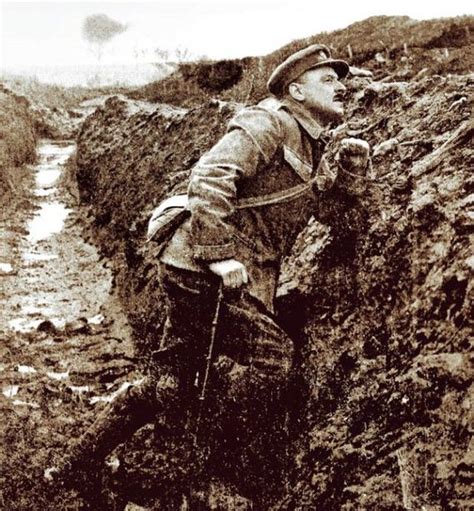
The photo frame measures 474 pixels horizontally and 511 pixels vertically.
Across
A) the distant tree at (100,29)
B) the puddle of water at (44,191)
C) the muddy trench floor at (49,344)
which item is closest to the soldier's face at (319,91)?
the muddy trench floor at (49,344)

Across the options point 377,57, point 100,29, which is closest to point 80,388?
point 377,57

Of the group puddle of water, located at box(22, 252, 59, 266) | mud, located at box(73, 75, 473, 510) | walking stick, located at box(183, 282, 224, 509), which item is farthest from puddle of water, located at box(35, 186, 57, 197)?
walking stick, located at box(183, 282, 224, 509)

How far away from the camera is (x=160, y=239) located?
262 cm

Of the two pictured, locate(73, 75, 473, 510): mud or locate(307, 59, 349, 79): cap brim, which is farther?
locate(307, 59, 349, 79): cap brim

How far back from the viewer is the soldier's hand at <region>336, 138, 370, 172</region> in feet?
8.73

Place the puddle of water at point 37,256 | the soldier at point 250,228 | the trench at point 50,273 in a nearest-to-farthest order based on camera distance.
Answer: the soldier at point 250,228 → the trench at point 50,273 → the puddle of water at point 37,256

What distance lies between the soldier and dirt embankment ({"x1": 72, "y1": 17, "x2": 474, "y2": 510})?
27cm

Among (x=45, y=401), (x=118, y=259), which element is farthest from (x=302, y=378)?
(x=118, y=259)

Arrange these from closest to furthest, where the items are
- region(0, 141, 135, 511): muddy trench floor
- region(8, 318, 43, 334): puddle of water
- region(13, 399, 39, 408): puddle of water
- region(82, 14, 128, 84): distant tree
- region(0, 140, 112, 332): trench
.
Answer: region(0, 141, 135, 511): muddy trench floor
region(13, 399, 39, 408): puddle of water
region(8, 318, 43, 334): puddle of water
region(0, 140, 112, 332): trench
region(82, 14, 128, 84): distant tree

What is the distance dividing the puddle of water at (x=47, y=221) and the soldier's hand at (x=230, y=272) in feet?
19.1

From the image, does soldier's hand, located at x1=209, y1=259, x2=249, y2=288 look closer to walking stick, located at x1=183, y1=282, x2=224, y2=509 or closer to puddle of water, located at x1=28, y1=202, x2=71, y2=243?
walking stick, located at x1=183, y1=282, x2=224, y2=509

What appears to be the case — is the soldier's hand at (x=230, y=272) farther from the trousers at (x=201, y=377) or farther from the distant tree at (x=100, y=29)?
the distant tree at (x=100, y=29)

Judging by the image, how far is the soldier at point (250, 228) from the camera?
2318 millimetres

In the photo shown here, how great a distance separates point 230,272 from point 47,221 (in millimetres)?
6757
